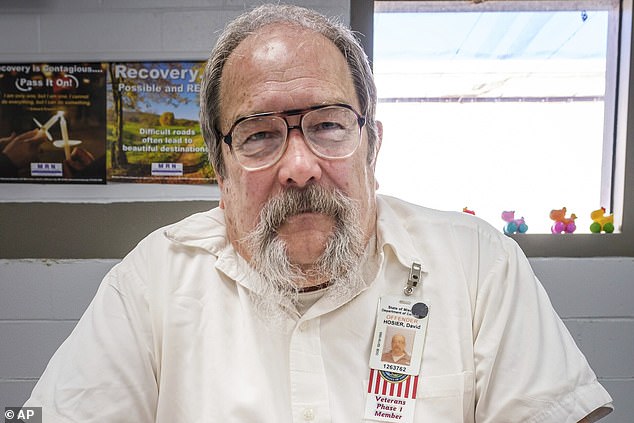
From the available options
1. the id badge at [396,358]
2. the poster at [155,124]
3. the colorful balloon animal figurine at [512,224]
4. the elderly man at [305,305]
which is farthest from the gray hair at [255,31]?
the colorful balloon animal figurine at [512,224]

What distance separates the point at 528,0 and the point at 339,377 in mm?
1731

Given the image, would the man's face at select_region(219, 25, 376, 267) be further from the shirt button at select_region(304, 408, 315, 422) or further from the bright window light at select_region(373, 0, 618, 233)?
the bright window light at select_region(373, 0, 618, 233)

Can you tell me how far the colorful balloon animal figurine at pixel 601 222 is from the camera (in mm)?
1900

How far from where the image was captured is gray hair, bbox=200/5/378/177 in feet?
3.19

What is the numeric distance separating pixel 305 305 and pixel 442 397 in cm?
31

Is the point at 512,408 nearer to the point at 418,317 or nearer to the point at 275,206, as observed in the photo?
the point at 418,317

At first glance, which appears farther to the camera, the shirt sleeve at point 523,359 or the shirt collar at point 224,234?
the shirt collar at point 224,234

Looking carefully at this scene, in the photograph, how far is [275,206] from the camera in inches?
35.1

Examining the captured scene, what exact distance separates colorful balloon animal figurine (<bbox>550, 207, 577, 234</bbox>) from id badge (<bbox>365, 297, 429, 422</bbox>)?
4.01 feet

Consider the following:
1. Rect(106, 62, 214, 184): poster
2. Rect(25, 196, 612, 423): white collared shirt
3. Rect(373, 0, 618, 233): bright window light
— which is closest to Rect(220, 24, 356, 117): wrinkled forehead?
Rect(25, 196, 612, 423): white collared shirt

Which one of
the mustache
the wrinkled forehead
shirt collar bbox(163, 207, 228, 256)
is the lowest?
shirt collar bbox(163, 207, 228, 256)

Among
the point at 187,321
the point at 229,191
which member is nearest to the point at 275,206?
the point at 229,191

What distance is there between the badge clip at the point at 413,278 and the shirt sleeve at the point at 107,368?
52cm

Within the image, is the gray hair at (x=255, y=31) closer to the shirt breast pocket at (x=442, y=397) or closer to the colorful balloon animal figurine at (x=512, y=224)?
the shirt breast pocket at (x=442, y=397)
